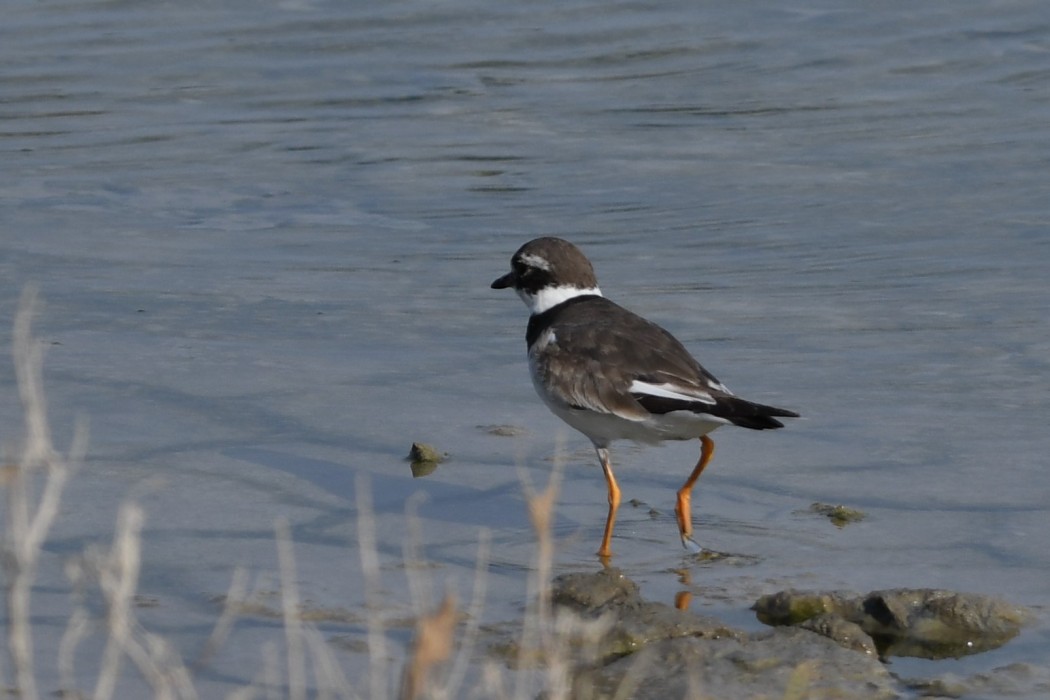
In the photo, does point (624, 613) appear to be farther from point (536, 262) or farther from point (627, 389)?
point (536, 262)

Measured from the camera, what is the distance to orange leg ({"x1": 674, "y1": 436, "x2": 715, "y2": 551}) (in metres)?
6.16

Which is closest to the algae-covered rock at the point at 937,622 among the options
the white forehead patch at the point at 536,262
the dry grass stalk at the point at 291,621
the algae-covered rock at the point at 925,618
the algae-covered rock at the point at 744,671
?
the algae-covered rock at the point at 925,618

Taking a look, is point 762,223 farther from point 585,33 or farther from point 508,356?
point 585,33

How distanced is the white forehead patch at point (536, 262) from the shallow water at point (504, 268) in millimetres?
648

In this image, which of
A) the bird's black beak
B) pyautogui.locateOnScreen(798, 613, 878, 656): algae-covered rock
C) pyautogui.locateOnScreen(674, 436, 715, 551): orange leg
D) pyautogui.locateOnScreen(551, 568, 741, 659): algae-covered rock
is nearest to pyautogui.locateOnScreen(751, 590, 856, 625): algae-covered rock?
pyautogui.locateOnScreen(798, 613, 878, 656): algae-covered rock

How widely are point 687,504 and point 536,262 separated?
70.5 inches

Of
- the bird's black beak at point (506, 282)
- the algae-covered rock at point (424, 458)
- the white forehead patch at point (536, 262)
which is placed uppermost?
the white forehead patch at point (536, 262)

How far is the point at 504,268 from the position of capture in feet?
34.6

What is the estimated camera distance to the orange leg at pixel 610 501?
6094 mm

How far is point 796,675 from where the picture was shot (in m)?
4.24

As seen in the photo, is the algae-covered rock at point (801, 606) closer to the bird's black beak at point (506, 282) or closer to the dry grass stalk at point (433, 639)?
the dry grass stalk at point (433, 639)

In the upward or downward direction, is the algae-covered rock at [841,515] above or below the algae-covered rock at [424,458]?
above

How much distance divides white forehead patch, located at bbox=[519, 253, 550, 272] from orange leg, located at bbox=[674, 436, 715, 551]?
4.57ft

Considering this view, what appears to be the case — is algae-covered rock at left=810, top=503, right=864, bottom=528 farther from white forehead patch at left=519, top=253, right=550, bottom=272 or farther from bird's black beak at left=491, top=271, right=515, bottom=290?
bird's black beak at left=491, top=271, right=515, bottom=290
